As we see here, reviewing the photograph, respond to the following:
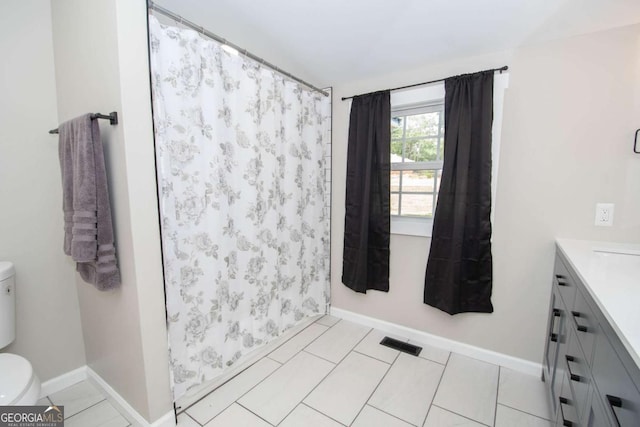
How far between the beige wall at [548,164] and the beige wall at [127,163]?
1790mm

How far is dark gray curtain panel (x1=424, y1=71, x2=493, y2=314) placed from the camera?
1759 mm

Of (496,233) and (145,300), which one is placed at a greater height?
(496,233)

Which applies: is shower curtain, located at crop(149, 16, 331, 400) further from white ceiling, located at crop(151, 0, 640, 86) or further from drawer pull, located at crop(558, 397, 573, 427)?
drawer pull, located at crop(558, 397, 573, 427)

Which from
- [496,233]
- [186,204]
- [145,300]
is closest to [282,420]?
[145,300]

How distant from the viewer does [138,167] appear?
119cm

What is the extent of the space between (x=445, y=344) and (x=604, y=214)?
4.33 feet

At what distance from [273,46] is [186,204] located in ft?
3.91

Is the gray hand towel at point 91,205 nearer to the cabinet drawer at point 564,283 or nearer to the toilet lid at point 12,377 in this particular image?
the toilet lid at point 12,377

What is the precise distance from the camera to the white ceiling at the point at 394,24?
53.5 inches

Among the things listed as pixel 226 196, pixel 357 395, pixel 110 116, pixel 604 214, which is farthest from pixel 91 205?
pixel 604 214

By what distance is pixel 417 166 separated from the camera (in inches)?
84.3

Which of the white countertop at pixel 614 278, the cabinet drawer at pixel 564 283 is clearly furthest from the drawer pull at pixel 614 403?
the cabinet drawer at pixel 564 283

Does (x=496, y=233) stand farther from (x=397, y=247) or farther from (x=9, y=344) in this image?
(x=9, y=344)

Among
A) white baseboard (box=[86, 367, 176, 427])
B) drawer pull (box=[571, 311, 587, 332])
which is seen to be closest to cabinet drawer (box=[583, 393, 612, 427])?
drawer pull (box=[571, 311, 587, 332])
